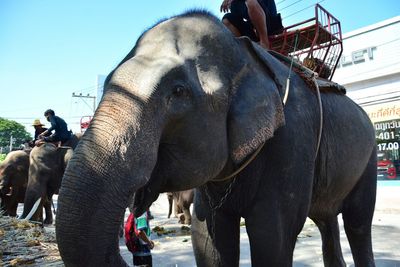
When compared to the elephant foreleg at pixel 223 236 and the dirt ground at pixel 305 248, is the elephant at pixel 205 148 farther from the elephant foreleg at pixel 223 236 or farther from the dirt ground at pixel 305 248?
the dirt ground at pixel 305 248

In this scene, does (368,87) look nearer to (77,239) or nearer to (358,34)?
(358,34)

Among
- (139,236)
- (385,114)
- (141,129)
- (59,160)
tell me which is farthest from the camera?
(385,114)

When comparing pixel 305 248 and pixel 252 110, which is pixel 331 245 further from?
pixel 252 110

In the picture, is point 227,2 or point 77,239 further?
point 227,2

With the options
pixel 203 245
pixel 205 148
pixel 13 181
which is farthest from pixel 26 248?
pixel 13 181

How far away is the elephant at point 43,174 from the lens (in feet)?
22.7

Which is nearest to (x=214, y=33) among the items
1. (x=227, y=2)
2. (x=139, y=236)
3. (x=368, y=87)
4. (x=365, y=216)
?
(x=227, y=2)

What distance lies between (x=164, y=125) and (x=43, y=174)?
20.7 feet

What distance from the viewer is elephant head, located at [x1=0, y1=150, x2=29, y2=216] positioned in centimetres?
851

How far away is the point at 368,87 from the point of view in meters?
12.4

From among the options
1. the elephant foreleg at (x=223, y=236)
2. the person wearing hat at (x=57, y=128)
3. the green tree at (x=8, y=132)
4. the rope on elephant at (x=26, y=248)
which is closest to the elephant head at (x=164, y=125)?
the elephant foreleg at (x=223, y=236)

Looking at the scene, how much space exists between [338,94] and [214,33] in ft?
4.95

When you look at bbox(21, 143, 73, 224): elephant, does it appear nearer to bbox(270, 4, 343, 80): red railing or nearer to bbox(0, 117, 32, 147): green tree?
bbox(270, 4, 343, 80): red railing

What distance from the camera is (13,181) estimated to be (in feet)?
28.3
